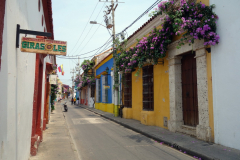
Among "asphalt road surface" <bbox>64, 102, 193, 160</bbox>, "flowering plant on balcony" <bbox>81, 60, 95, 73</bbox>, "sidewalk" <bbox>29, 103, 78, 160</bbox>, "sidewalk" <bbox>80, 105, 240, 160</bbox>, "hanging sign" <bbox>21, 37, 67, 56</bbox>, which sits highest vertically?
"flowering plant on balcony" <bbox>81, 60, 95, 73</bbox>

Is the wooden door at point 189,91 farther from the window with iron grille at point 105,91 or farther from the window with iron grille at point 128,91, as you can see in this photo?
the window with iron grille at point 105,91

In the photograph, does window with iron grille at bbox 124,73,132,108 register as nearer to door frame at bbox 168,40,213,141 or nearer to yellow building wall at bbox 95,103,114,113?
yellow building wall at bbox 95,103,114,113

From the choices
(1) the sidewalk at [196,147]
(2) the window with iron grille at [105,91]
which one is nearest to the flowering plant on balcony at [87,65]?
(2) the window with iron grille at [105,91]

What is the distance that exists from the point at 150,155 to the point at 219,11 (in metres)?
5.06

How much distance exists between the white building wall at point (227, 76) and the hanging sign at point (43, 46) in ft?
16.2

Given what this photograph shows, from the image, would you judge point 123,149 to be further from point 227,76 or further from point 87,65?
point 87,65

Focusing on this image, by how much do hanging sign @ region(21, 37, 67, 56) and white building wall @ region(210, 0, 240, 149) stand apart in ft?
16.2

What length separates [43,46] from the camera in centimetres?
314

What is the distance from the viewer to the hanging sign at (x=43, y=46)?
304 centimetres

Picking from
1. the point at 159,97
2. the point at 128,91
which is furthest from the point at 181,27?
the point at 128,91

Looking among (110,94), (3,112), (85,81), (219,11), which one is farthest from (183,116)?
(85,81)

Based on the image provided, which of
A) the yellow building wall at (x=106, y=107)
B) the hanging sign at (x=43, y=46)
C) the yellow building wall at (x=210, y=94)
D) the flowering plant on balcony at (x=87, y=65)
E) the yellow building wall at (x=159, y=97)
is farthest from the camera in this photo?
the flowering plant on balcony at (x=87, y=65)

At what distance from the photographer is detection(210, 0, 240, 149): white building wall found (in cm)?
561

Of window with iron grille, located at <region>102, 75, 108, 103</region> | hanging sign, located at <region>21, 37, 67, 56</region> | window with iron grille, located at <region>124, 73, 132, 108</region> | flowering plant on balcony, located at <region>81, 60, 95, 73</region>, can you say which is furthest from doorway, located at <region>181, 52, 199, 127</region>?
flowering plant on balcony, located at <region>81, 60, 95, 73</region>
